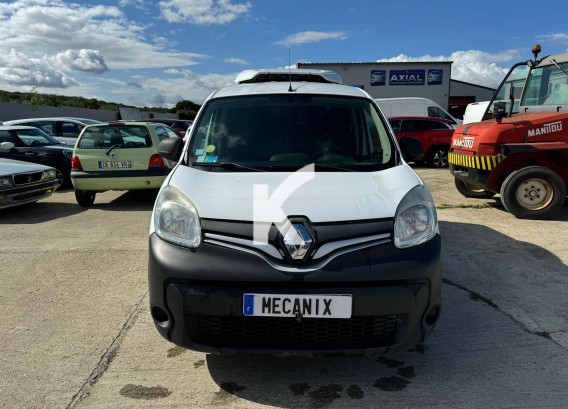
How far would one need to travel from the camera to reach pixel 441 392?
2.48 meters

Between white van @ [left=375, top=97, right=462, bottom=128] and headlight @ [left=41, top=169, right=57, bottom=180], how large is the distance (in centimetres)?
1347

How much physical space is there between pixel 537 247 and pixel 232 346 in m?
4.30

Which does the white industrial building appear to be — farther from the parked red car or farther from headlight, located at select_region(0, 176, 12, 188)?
headlight, located at select_region(0, 176, 12, 188)

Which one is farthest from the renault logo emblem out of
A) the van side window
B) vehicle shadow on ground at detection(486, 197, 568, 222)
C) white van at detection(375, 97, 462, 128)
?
the van side window

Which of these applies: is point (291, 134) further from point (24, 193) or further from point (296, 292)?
point (24, 193)

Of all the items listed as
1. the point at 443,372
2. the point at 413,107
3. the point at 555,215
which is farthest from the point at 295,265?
the point at 413,107

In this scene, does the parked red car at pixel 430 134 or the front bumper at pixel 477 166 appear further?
the parked red car at pixel 430 134

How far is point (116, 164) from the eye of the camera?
7797mm

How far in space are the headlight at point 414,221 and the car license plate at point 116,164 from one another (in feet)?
20.5

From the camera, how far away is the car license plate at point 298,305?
2.24 m

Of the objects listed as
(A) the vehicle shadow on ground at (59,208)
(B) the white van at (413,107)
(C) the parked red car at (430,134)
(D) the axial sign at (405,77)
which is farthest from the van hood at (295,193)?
(D) the axial sign at (405,77)

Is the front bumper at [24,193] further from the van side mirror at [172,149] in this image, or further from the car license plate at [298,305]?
the car license plate at [298,305]

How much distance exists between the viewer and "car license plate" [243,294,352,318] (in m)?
2.24

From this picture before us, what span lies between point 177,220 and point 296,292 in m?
0.81
